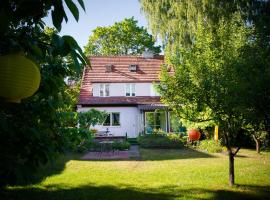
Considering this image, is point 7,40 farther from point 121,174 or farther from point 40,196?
point 121,174

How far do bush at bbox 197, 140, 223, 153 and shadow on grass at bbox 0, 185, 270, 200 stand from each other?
9188mm

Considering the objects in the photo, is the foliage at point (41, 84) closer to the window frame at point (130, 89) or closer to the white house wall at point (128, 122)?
the white house wall at point (128, 122)

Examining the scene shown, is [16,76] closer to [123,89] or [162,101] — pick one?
[162,101]

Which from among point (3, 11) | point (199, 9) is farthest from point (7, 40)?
point (199, 9)

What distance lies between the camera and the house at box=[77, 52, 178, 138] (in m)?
29.6

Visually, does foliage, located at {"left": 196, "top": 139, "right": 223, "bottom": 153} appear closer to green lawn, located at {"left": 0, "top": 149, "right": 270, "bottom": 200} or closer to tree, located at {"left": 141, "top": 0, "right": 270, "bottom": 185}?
green lawn, located at {"left": 0, "top": 149, "right": 270, "bottom": 200}

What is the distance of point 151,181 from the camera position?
10.6 metres

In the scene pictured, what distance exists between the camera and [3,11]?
143 cm

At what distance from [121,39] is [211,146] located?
31.4m

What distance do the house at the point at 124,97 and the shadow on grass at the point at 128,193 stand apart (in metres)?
19.2

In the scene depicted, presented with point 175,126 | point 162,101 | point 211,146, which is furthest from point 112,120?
point 162,101

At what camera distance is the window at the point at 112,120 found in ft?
97.5

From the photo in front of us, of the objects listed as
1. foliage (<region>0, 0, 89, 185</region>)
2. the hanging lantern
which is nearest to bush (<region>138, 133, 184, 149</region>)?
foliage (<region>0, 0, 89, 185</region>)

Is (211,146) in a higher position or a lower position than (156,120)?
lower
